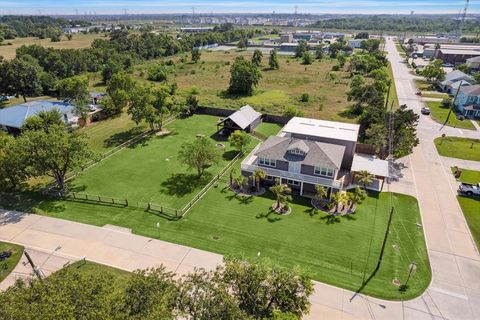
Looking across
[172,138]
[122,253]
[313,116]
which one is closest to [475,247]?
[122,253]

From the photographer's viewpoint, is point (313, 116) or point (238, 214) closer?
point (238, 214)

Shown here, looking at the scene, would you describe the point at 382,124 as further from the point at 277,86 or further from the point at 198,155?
the point at 277,86

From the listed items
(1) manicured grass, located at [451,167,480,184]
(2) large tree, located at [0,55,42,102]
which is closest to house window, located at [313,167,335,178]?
(1) manicured grass, located at [451,167,480,184]

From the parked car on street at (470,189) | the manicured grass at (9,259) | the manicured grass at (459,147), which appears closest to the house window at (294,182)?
the parked car on street at (470,189)

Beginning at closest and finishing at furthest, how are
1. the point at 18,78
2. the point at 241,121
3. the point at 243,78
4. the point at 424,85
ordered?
the point at 241,121, the point at 18,78, the point at 243,78, the point at 424,85

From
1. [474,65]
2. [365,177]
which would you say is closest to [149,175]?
[365,177]

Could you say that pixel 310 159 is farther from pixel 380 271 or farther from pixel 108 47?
pixel 108 47

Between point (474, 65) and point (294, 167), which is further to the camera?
point (474, 65)
